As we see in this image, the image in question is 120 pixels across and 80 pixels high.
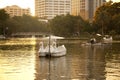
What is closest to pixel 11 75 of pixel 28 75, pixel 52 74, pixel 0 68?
pixel 28 75

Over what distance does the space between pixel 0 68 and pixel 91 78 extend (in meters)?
8.48

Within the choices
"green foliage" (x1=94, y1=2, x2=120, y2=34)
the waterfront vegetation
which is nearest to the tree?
the waterfront vegetation

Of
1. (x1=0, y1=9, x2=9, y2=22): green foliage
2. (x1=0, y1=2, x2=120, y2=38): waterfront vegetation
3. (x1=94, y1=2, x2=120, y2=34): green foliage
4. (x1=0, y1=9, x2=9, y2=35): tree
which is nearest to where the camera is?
(x1=94, y1=2, x2=120, y2=34): green foliage

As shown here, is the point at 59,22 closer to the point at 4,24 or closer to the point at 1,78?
the point at 4,24

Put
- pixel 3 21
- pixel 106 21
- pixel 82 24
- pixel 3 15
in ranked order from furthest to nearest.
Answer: pixel 3 21 → pixel 82 24 → pixel 3 15 → pixel 106 21

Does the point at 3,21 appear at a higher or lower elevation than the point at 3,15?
lower

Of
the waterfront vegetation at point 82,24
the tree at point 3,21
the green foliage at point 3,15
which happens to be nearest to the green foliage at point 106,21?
the waterfront vegetation at point 82,24

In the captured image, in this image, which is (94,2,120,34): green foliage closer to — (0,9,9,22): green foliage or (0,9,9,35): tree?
(0,9,9,35): tree

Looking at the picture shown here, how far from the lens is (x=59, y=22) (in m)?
131

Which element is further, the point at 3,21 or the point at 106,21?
the point at 3,21

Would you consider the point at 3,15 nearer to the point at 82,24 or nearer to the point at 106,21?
the point at 82,24

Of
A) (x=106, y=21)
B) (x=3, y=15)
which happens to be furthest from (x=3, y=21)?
(x=106, y=21)

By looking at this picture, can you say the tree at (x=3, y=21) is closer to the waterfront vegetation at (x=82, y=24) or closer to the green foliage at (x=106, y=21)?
the waterfront vegetation at (x=82, y=24)

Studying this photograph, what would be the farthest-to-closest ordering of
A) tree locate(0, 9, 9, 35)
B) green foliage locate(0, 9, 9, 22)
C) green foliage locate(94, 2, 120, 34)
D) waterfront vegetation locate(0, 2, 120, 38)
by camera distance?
green foliage locate(0, 9, 9, 22) < tree locate(0, 9, 9, 35) < waterfront vegetation locate(0, 2, 120, 38) < green foliage locate(94, 2, 120, 34)
